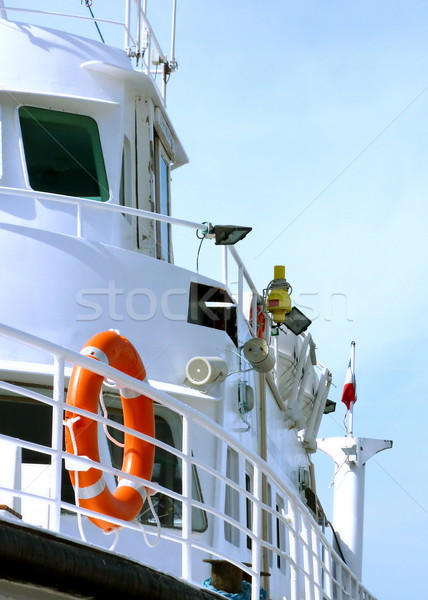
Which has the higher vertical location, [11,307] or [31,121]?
[31,121]

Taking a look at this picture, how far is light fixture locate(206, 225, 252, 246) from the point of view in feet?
30.3

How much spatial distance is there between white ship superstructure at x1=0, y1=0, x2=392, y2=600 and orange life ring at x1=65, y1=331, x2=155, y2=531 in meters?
0.02

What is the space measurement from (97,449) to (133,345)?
2270mm

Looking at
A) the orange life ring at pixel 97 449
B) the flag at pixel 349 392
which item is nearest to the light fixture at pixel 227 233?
the orange life ring at pixel 97 449

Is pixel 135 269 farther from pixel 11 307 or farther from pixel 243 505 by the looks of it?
pixel 243 505

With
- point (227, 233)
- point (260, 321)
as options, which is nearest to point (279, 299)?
point (260, 321)

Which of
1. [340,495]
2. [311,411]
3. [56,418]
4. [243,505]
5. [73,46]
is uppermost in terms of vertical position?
[73,46]

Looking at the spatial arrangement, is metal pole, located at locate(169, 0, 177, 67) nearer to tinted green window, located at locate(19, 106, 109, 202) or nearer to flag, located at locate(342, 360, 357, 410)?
tinted green window, located at locate(19, 106, 109, 202)

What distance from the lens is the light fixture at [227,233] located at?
9234mm

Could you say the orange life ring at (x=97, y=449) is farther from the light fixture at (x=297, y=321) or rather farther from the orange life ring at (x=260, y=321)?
the light fixture at (x=297, y=321)

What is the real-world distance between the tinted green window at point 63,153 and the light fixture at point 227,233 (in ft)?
4.51

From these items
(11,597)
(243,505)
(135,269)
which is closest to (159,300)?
(135,269)

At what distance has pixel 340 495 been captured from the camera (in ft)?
48.0

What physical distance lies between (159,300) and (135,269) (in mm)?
318
